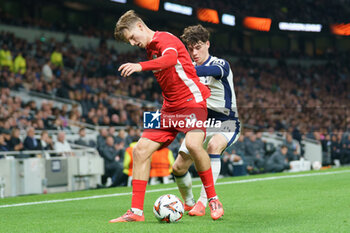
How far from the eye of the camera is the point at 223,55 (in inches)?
1358

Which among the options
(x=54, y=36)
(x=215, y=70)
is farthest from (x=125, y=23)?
(x=54, y=36)

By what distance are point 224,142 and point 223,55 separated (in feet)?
92.6

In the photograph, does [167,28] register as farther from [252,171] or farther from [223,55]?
[252,171]

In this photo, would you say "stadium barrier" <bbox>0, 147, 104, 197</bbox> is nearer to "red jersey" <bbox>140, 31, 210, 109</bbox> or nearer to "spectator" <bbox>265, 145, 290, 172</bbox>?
"spectator" <bbox>265, 145, 290, 172</bbox>

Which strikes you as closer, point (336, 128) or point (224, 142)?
point (224, 142)

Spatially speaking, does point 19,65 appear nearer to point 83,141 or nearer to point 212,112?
point 83,141

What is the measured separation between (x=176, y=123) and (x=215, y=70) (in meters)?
0.84

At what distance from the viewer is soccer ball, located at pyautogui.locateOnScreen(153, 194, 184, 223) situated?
5.55 m

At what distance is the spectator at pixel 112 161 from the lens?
46.0 feet

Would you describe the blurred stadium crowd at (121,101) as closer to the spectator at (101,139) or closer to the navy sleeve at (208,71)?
the spectator at (101,139)

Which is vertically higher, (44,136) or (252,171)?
(44,136)

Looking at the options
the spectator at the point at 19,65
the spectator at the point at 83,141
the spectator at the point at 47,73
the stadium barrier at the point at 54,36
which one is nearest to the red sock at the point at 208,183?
the spectator at the point at 83,141

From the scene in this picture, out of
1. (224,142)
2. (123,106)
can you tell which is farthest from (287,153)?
(224,142)

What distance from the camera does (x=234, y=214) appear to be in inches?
252
